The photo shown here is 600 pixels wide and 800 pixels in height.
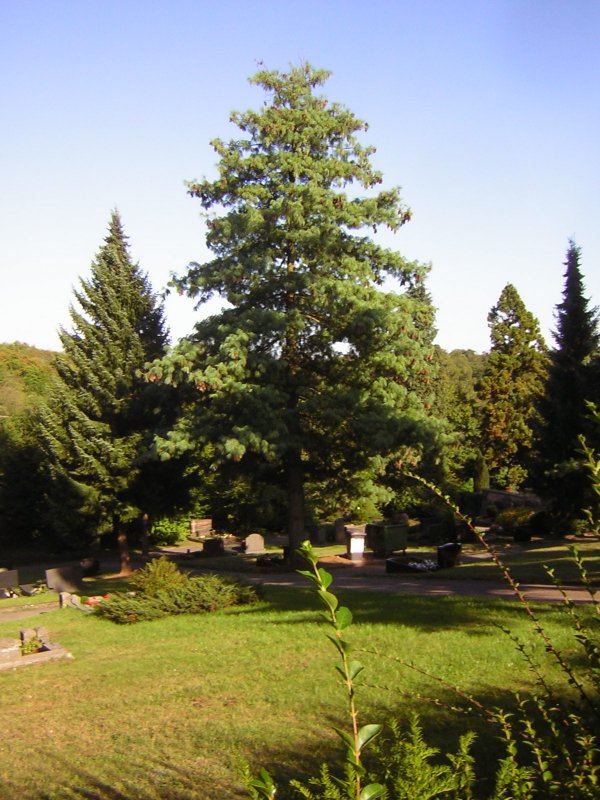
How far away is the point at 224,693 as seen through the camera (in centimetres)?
887

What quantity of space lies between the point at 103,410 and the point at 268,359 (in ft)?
27.8

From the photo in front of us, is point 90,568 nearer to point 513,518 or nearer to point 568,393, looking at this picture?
point 513,518

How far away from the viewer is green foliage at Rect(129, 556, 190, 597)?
50.2 ft

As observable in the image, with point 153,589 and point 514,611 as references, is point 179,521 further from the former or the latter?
point 514,611

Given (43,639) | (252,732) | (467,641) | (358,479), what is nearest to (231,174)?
(358,479)

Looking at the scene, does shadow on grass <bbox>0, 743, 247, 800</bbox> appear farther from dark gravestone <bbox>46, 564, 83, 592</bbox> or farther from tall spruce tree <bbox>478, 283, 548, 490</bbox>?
tall spruce tree <bbox>478, 283, 548, 490</bbox>

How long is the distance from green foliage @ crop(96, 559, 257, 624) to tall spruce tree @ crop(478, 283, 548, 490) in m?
27.0

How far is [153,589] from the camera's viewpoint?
50.2 ft

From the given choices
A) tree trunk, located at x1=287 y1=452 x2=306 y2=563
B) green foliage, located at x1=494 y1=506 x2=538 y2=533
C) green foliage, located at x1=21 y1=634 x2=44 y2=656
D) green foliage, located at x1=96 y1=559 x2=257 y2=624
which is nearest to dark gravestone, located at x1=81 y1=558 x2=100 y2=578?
tree trunk, located at x1=287 y1=452 x2=306 y2=563

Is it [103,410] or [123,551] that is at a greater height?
[103,410]

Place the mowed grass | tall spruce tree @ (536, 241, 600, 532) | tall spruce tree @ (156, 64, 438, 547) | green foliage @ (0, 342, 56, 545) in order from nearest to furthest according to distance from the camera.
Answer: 1. the mowed grass
2. tall spruce tree @ (156, 64, 438, 547)
3. tall spruce tree @ (536, 241, 600, 532)
4. green foliage @ (0, 342, 56, 545)

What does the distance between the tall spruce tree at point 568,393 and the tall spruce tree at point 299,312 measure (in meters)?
9.21

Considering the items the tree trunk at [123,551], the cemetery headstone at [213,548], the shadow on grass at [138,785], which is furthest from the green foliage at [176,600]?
the cemetery headstone at [213,548]

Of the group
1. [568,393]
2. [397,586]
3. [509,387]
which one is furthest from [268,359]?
[509,387]
